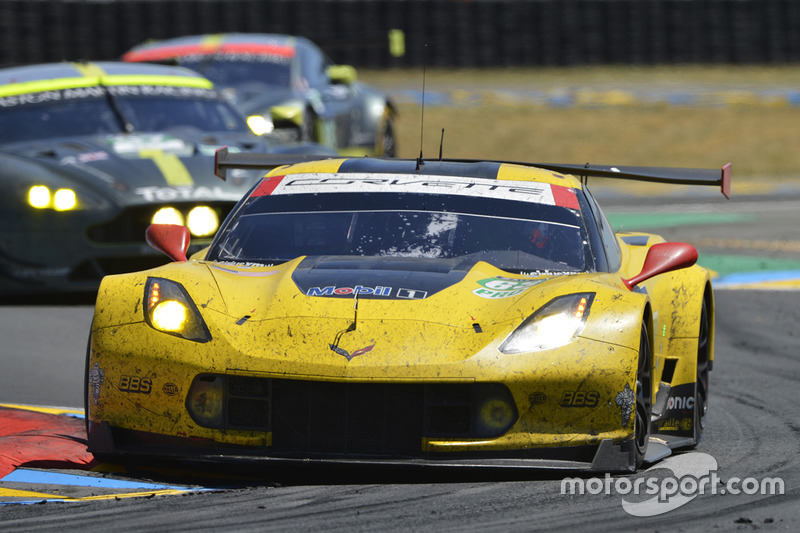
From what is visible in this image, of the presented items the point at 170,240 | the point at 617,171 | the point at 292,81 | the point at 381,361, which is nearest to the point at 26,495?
the point at 381,361

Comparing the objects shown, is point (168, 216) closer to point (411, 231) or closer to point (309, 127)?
point (411, 231)

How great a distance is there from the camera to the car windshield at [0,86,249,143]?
30.6ft

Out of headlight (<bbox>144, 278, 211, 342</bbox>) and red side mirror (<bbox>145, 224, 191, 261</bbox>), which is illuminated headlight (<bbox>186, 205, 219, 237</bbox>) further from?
headlight (<bbox>144, 278, 211, 342</bbox>)

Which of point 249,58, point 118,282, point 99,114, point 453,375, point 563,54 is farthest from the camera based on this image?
point 563,54

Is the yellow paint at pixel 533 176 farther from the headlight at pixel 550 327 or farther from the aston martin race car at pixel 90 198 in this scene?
the aston martin race car at pixel 90 198

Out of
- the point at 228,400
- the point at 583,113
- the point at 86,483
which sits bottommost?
the point at 583,113

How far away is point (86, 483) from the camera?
4.46 meters

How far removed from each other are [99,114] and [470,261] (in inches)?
204

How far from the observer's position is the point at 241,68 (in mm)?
13539

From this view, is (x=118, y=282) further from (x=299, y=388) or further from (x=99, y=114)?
(x=99, y=114)

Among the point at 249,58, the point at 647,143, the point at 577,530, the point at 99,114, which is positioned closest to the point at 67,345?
the point at 99,114

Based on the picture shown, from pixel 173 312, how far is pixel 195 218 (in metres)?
3.95

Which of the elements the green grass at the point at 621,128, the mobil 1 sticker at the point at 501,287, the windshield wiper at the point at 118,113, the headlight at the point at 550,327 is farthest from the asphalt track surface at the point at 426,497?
the green grass at the point at 621,128

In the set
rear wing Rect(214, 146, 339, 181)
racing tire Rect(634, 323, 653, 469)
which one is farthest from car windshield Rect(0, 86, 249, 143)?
racing tire Rect(634, 323, 653, 469)
